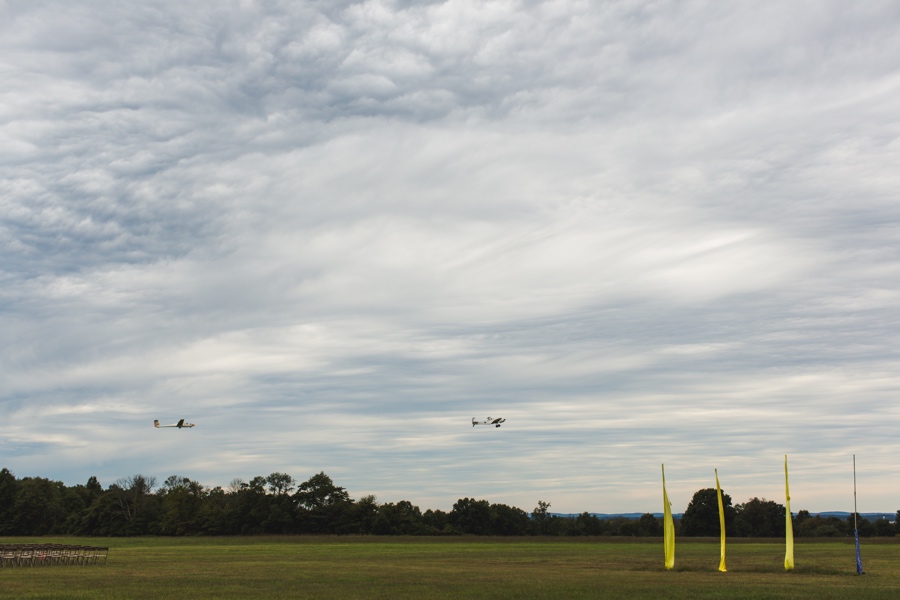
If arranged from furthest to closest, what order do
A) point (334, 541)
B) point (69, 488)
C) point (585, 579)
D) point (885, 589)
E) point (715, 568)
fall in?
point (69, 488)
point (334, 541)
point (715, 568)
point (585, 579)
point (885, 589)

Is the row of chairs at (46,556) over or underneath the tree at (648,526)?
over

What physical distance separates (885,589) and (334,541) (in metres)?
80.2

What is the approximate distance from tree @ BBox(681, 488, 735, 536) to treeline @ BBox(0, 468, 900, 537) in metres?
0.17

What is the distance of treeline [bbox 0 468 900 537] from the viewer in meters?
129

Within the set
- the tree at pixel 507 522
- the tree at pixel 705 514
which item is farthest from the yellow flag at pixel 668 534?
the tree at pixel 507 522

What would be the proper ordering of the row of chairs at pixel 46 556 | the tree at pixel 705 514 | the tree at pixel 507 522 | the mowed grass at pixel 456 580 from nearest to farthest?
1. the mowed grass at pixel 456 580
2. the row of chairs at pixel 46 556
3. the tree at pixel 705 514
4. the tree at pixel 507 522

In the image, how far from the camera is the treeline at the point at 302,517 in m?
129

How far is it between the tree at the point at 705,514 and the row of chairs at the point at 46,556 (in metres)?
97.5

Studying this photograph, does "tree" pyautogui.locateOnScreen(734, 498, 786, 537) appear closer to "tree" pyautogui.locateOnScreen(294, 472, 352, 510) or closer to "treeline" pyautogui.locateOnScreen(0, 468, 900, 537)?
"treeline" pyautogui.locateOnScreen(0, 468, 900, 537)

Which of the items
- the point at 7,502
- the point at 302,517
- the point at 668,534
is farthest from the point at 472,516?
the point at 668,534

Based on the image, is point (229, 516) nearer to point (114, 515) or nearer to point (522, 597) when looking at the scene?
point (114, 515)

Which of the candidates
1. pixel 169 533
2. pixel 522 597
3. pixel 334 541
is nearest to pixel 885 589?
pixel 522 597

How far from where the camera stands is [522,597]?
30.2 m

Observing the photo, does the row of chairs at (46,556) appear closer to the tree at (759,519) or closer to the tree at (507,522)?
the tree at (507,522)
